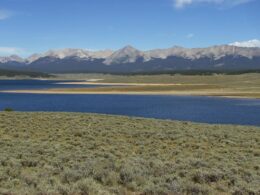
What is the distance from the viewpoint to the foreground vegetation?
14180 millimetres

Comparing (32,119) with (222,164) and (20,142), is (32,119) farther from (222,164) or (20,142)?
(222,164)

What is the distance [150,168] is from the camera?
1694 cm

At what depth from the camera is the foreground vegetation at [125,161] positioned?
14.2 meters

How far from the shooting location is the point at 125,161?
18.4 metres

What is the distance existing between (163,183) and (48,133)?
15.7m

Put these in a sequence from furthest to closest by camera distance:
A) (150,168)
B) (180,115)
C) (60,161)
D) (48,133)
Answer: (180,115) → (48,133) → (60,161) → (150,168)

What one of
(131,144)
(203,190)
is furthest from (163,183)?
(131,144)

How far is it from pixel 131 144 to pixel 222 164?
7.47 m

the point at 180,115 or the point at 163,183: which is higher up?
the point at 163,183

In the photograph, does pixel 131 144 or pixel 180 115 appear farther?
pixel 180 115

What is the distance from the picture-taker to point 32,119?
3603 cm

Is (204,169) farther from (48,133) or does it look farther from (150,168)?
(48,133)

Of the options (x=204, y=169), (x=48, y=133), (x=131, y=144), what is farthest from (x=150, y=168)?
(x=48, y=133)

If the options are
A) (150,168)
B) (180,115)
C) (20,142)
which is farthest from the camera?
(180,115)
